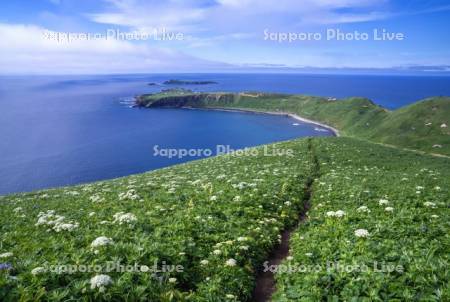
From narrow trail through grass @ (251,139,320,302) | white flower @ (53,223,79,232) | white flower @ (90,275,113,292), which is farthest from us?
white flower @ (53,223,79,232)

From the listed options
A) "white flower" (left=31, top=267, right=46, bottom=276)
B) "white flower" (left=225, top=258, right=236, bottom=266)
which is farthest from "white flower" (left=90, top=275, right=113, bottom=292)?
"white flower" (left=225, top=258, right=236, bottom=266)

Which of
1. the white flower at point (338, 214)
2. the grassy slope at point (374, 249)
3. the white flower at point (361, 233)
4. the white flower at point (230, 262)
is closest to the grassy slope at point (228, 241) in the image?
the grassy slope at point (374, 249)

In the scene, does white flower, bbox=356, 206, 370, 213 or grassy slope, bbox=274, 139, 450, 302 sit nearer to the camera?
grassy slope, bbox=274, 139, 450, 302

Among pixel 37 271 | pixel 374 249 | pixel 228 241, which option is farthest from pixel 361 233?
pixel 37 271

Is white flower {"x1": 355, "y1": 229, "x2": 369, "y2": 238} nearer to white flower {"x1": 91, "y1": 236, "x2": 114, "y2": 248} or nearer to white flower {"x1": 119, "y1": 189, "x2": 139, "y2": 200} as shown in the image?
white flower {"x1": 91, "y1": 236, "x2": 114, "y2": 248}

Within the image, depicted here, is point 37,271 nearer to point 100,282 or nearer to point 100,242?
point 100,282
